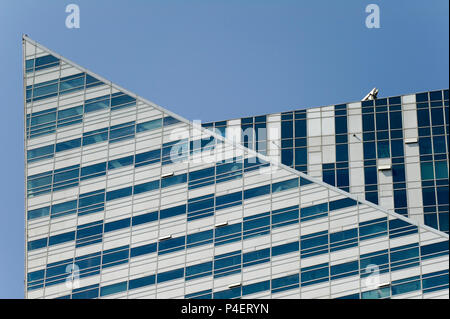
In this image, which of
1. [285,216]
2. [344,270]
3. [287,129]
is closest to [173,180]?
[285,216]

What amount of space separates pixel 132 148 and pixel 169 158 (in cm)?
461

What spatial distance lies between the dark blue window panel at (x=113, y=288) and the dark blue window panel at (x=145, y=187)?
32.8ft

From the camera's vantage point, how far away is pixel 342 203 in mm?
81688

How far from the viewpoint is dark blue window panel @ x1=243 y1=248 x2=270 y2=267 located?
264 feet

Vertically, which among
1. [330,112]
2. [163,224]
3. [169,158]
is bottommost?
[163,224]

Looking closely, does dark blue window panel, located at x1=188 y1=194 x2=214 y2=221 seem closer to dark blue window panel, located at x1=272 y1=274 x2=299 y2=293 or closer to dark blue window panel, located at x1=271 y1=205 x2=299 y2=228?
dark blue window panel, located at x1=271 y1=205 x2=299 y2=228

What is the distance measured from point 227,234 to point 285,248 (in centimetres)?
592

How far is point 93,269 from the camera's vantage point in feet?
283

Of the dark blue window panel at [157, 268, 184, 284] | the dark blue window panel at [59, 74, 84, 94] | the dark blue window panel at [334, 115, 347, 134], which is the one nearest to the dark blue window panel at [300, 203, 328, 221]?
the dark blue window panel at [157, 268, 184, 284]

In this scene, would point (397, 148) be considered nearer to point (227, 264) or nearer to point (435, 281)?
point (227, 264)

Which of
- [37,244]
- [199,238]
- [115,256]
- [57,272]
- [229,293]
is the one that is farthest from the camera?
[37,244]

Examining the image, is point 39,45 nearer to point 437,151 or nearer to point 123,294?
point 123,294

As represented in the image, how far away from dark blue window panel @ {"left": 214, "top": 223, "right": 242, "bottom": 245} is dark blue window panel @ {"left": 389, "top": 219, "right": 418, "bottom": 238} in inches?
529
